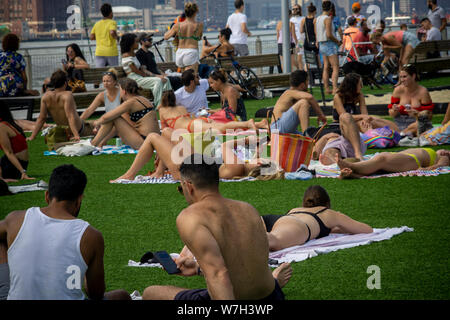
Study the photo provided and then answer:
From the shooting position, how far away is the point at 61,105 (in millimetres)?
12031

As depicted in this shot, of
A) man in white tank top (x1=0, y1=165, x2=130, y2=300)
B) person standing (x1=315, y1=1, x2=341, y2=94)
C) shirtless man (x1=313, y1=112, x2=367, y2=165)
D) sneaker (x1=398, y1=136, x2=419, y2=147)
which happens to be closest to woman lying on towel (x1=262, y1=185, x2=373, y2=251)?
man in white tank top (x1=0, y1=165, x2=130, y2=300)

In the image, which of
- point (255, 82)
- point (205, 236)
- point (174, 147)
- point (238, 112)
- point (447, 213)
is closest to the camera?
point (205, 236)

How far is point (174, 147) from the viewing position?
8586 millimetres

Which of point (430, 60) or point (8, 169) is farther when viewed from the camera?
point (430, 60)

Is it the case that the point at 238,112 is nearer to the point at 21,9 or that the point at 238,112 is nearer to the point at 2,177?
the point at 2,177

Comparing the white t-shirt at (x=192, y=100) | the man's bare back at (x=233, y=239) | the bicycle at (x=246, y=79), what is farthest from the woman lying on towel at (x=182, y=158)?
the bicycle at (x=246, y=79)

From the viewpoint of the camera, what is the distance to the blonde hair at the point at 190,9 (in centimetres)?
1530

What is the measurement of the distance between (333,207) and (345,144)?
88.5 inches

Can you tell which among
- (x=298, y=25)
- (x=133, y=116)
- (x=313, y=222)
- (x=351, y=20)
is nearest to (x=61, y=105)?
(x=133, y=116)

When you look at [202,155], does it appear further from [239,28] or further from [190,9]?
[239,28]

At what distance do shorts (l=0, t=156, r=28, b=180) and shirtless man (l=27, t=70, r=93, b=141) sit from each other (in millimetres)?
2689

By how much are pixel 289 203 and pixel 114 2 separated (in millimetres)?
159374

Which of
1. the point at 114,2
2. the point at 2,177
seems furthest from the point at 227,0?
the point at 2,177

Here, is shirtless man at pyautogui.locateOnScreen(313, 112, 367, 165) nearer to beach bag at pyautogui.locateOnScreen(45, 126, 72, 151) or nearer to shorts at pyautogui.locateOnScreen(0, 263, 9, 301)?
beach bag at pyautogui.locateOnScreen(45, 126, 72, 151)
